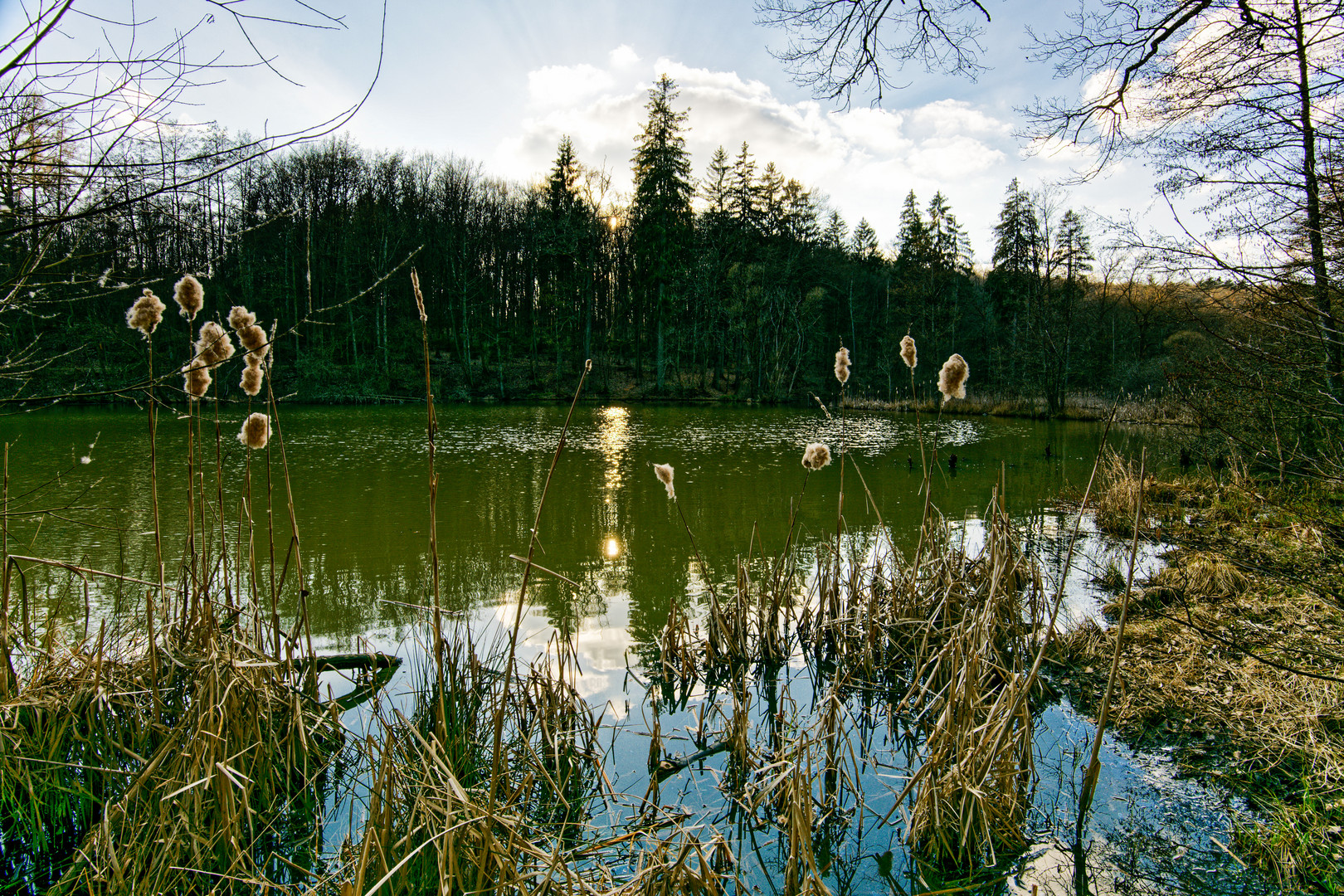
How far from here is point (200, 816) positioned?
2.02 m

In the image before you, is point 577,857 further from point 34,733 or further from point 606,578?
point 606,578

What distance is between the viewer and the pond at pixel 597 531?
8.81ft

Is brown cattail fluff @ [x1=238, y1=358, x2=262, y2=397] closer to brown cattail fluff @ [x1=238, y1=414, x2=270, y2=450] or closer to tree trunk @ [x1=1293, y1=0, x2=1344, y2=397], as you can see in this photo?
brown cattail fluff @ [x1=238, y1=414, x2=270, y2=450]

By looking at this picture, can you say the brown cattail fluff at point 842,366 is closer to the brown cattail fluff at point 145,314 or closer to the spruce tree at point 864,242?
the brown cattail fluff at point 145,314

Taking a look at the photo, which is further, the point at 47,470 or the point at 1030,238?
the point at 1030,238

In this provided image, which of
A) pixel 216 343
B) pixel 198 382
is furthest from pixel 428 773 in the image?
pixel 198 382

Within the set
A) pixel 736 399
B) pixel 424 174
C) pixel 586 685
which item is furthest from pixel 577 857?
pixel 424 174

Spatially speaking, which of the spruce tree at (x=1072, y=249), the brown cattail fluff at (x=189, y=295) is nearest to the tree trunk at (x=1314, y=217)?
the brown cattail fluff at (x=189, y=295)

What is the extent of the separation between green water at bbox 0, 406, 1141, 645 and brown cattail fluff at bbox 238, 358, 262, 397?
1.84 feet

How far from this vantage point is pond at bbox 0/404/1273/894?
2.69 meters

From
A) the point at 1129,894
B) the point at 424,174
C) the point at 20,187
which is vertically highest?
the point at 424,174

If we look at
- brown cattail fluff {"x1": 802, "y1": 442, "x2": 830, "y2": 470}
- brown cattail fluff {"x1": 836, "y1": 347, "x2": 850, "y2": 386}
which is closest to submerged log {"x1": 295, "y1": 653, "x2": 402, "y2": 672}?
brown cattail fluff {"x1": 802, "y1": 442, "x2": 830, "y2": 470}

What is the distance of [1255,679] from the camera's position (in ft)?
10.4

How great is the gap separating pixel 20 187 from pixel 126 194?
0.72 ft
